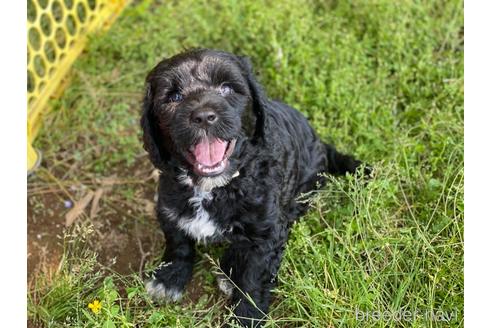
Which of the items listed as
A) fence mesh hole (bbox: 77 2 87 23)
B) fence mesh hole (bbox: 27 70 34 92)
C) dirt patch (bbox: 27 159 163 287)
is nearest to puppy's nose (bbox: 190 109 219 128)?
dirt patch (bbox: 27 159 163 287)

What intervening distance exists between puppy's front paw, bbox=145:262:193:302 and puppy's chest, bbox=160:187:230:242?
39 centimetres

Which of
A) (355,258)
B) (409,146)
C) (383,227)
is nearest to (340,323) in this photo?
(355,258)

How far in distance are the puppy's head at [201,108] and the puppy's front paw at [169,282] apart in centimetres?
83

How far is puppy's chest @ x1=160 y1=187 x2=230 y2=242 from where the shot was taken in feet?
10.7

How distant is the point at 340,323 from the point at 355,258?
17.5 inches

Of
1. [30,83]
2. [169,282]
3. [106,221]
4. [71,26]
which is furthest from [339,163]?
[71,26]

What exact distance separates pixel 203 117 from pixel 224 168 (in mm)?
329

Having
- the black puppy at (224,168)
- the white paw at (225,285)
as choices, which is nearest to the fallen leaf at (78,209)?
the black puppy at (224,168)

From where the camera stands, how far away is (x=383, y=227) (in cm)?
364

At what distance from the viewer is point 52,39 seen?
198 inches

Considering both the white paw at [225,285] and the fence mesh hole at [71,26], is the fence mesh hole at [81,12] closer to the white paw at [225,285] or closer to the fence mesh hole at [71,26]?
the fence mesh hole at [71,26]

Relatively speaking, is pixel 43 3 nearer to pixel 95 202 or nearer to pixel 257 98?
pixel 95 202

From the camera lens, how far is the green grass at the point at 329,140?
3387mm

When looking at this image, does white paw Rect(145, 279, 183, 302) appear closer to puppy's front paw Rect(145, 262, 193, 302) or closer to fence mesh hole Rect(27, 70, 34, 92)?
puppy's front paw Rect(145, 262, 193, 302)
